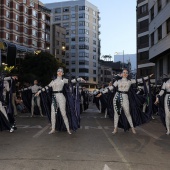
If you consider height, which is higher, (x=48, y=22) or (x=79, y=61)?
(x=48, y=22)

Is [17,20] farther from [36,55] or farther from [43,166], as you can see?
[43,166]

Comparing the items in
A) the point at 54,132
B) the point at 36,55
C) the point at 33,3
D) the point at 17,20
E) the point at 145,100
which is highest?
the point at 33,3

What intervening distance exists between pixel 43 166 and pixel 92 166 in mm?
873

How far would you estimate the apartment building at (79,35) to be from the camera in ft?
413

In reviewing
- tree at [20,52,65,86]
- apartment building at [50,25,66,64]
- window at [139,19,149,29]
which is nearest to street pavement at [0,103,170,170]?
tree at [20,52,65,86]

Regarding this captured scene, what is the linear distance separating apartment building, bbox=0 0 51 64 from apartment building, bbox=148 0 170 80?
145 feet

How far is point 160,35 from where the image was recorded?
37.7m

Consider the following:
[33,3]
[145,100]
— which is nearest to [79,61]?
[33,3]

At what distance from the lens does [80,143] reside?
9102 mm

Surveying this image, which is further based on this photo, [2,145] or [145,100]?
→ [145,100]

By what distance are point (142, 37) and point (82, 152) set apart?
63.1m

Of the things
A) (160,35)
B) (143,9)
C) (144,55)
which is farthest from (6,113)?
(143,9)

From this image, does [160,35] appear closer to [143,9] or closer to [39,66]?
[39,66]

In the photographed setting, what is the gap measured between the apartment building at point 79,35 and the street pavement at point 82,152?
11403 centimetres
